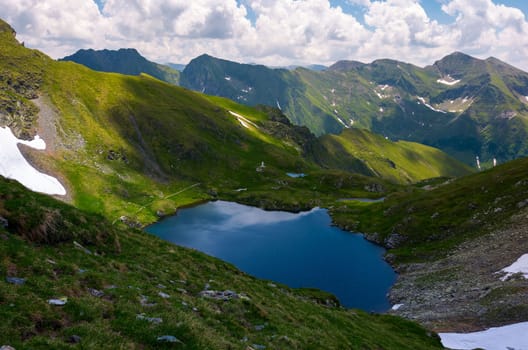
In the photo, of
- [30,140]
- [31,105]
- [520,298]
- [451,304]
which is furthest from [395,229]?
[31,105]

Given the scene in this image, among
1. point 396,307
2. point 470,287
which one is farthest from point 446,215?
point 396,307

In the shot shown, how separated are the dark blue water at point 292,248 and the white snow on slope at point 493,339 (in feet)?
106

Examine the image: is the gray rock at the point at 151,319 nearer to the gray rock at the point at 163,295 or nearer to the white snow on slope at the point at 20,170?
the gray rock at the point at 163,295

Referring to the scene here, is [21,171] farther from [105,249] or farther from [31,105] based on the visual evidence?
[105,249]

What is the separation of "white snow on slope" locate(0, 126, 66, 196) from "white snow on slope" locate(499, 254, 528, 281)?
152 metres

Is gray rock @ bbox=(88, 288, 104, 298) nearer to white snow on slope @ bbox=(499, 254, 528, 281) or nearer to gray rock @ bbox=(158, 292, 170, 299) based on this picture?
gray rock @ bbox=(158, 292, 170, 299)

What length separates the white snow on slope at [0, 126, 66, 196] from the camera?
137125 millimetres

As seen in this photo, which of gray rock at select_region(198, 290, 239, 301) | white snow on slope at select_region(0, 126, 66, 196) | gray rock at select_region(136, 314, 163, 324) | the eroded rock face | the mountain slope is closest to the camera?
gray rock at select_region(136, 314, 163, 324)

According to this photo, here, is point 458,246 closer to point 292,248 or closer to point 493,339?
point 292,248

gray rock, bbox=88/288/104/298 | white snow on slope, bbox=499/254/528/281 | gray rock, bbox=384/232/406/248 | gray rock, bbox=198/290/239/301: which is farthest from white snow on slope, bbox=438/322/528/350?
gray rock, bbox=384/232/406/248

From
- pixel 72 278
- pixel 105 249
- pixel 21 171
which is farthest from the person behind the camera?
pixel 21 171

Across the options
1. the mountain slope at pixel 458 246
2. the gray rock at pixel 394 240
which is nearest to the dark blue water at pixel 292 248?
the gray rock at pixel 394 240

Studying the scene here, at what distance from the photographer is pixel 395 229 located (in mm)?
113812

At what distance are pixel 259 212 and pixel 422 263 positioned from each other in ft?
285
